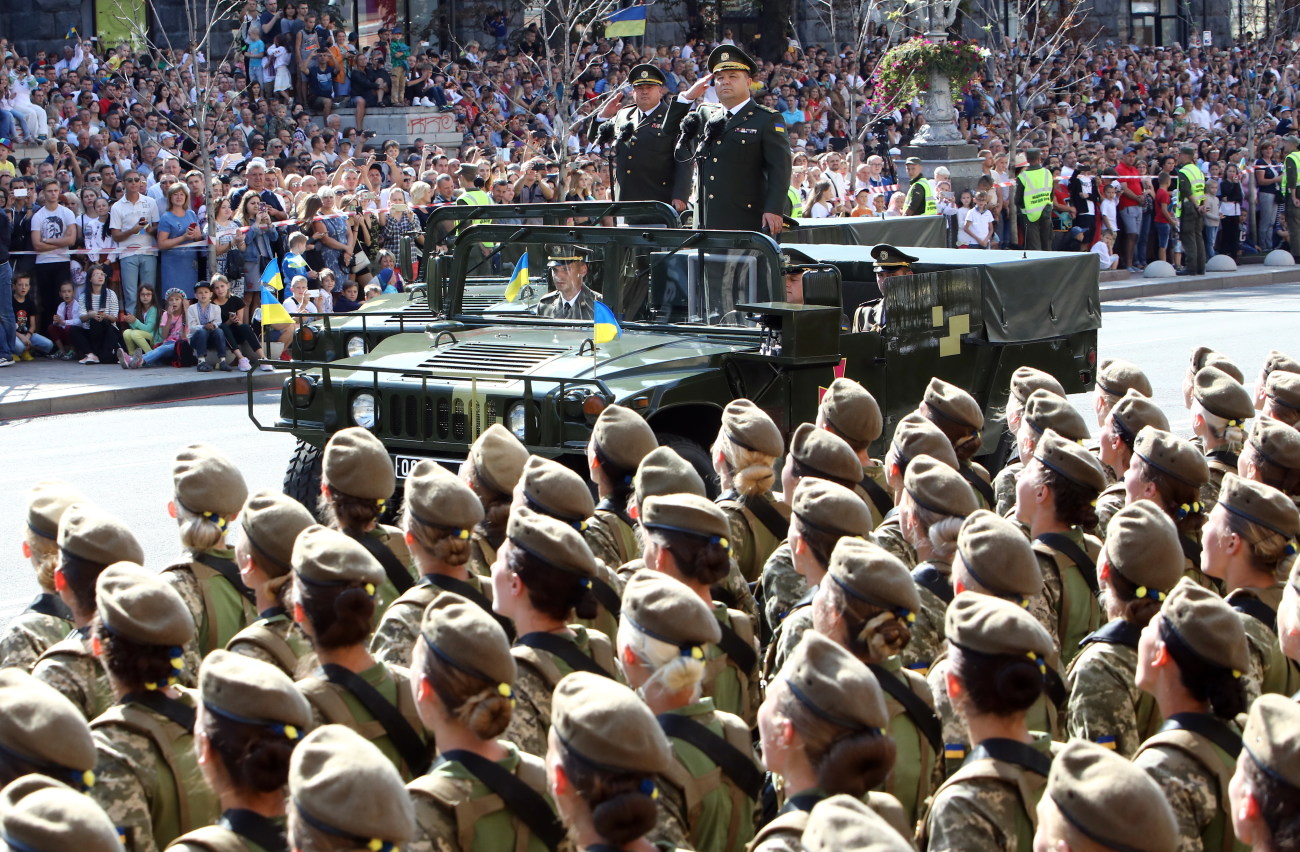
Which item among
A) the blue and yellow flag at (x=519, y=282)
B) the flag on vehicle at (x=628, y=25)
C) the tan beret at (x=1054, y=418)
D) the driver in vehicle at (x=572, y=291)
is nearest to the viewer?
the tan beret at (x=1054, y=418)

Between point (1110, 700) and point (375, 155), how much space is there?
19.4m

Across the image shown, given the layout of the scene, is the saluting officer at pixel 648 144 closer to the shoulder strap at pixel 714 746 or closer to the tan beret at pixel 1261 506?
the tan beret at pixel 1261 506

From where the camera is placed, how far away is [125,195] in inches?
669

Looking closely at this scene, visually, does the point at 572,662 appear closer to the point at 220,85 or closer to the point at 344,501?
the point at 344,501

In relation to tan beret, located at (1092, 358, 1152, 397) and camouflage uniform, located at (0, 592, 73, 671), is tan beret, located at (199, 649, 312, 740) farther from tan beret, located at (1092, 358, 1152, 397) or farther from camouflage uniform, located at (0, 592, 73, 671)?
tan beret, located at (1092, 358, 1152, 397)

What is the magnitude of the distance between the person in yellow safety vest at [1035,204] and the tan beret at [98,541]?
1988 cm

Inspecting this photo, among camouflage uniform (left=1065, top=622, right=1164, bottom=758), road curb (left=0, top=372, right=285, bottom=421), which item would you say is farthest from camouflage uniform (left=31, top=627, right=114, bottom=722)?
road curb (left=0, top=372, right=285, bottom=421)

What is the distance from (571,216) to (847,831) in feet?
25.8

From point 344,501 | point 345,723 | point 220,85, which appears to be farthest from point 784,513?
point 220,85

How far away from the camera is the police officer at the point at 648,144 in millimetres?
11758

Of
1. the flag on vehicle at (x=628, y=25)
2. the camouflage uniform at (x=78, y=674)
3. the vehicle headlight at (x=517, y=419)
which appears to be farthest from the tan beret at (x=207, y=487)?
the flag on vehicle at (x=628, y=25)

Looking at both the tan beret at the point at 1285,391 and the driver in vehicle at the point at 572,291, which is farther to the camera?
the driver in vehicle at the point at 572,291

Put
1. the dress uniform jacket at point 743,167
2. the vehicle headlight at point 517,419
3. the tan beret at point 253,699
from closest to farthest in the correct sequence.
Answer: the tan beret at point 253,699
the vehicle headlight at point 517,419
the dress uniform jacket at point 743,167

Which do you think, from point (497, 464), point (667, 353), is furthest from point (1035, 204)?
A: point (497, 464)
